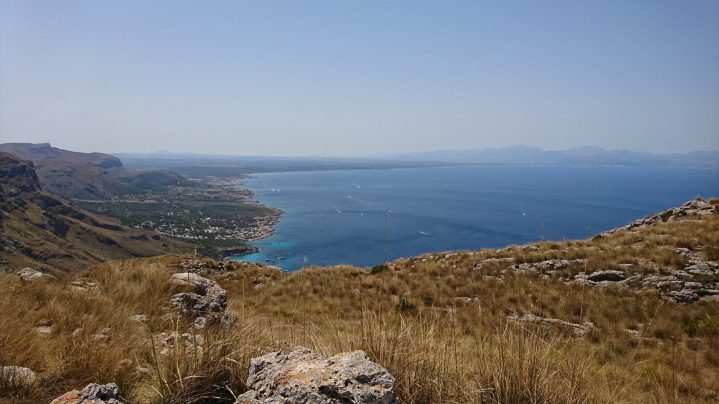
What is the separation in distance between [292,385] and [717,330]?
1056cm

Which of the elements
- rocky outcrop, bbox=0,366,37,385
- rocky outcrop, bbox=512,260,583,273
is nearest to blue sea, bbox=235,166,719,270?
rocky outcrop, bbox=512,260,583,273

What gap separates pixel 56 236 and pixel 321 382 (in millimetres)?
147609

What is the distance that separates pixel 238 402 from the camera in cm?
300

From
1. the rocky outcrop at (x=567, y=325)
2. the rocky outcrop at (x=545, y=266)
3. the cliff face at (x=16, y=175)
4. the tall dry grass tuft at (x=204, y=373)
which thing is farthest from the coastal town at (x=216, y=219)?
the tall dry grass tuft at (x=204, y=373)

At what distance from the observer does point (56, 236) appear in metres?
115

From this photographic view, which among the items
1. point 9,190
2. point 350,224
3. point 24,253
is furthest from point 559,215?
point 9,190

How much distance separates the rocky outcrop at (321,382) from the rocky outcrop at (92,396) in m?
1.02

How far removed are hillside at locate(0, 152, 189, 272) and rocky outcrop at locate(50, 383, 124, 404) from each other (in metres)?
97.8

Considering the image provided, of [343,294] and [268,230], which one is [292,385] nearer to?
[343,294]

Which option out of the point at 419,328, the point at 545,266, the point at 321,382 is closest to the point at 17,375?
the point at 321,382

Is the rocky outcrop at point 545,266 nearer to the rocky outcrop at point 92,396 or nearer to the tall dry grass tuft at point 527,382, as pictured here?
the tall dry grass tuft at point 527,382

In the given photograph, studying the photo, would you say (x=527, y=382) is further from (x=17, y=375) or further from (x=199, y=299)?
(x=199, y=299)

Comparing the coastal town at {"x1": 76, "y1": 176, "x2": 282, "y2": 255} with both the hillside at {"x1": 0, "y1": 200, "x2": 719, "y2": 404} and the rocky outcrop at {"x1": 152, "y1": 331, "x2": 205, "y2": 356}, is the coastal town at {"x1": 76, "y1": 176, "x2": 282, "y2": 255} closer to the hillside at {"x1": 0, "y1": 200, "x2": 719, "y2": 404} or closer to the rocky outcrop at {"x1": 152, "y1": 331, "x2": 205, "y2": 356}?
the hillside at {"x1": 0, "y1": 200, "x2": 719, "y2": 404}

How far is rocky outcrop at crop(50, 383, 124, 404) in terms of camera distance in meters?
2.82
